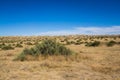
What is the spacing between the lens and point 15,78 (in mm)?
9883

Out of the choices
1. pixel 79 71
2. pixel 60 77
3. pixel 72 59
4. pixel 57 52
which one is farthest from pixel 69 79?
pixel 57 52

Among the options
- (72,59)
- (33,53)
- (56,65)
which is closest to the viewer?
(56,65)

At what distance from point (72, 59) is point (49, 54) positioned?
2.48 m

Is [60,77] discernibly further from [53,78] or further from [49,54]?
[49,54]

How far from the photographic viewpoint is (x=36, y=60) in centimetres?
1538

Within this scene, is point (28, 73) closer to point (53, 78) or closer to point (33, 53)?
point (53, 78)

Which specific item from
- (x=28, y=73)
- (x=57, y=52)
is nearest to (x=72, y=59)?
(x=57, y=52)

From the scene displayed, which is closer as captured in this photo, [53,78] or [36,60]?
[53,78]

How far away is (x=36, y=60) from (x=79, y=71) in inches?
198

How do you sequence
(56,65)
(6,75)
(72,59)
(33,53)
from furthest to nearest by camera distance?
(33,53)
(72,59)
(56,65)
(6,75)

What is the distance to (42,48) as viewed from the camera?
1722cm

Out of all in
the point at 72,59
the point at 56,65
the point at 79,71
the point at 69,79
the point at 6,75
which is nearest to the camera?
the point at 69,79

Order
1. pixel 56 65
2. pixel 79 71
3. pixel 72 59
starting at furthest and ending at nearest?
pixel 72 59 < pixel 56 65 < pixel 79 71

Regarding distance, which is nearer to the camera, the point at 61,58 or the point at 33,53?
the point at 61,58
